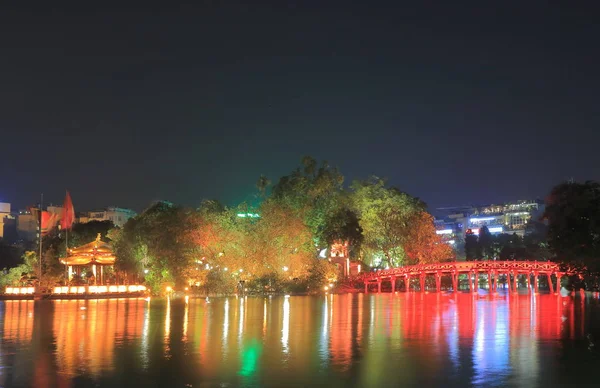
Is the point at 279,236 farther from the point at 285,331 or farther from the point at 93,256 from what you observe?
the point at 285,331

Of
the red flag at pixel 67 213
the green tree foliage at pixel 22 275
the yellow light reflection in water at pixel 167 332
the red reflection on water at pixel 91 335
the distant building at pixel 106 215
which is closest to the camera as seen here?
the red reflection on water at pixel 91 335

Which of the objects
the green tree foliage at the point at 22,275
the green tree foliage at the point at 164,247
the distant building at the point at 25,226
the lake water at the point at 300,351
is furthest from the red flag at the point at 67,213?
the distant building at the point at 25,226

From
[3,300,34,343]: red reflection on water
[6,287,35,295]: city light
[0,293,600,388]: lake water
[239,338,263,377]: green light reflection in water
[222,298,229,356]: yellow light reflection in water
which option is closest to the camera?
[0,293,600,388]: lake water

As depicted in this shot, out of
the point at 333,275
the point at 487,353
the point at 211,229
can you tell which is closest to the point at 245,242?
the point at 211,229

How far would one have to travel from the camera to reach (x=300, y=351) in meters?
22.6

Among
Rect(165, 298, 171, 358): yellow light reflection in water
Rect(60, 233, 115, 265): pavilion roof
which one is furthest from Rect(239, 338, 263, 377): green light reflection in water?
Rect(60, 233, 115, 265): pavilion roof

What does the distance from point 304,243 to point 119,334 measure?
48.2 m

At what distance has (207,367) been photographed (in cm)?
1930

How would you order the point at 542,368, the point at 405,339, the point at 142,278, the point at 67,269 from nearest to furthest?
the point at 542,368 → the point at 405,339 → the point at 142,278 → the point at 67,269

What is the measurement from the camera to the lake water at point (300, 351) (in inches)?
690

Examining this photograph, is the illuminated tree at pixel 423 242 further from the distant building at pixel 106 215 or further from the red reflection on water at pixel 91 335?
the distant building at pixel 106 215

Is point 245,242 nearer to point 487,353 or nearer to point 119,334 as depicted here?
point 119,334

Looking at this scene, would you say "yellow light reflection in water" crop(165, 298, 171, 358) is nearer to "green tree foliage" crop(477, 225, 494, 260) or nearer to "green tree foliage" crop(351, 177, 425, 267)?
"green tree foliage" crop(351, 177, 425, 267)

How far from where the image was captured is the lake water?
1752 cm
